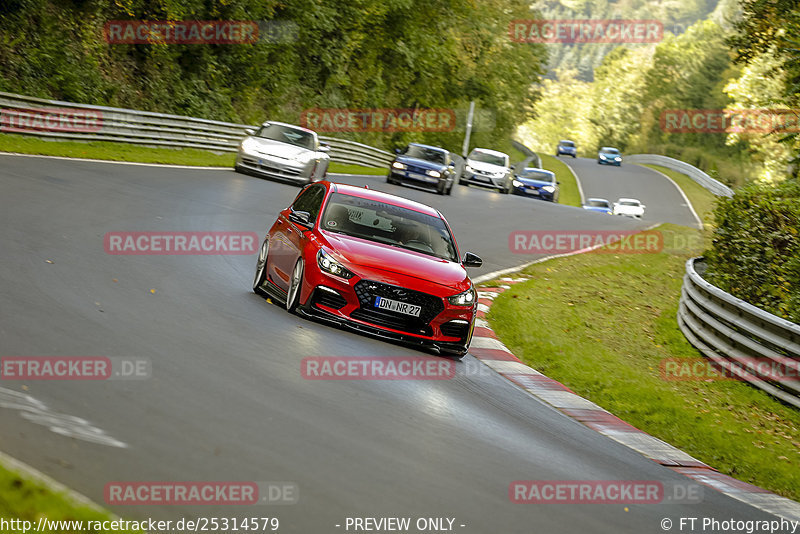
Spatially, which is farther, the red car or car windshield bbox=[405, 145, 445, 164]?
car windshield bbox=[405, 145, 445, 164]

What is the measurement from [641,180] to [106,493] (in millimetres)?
68710

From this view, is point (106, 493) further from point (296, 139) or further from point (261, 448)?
point (296, 139)

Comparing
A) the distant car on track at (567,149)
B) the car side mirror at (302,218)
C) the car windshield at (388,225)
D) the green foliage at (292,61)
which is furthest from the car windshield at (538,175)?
the distant car on track at (567,149)

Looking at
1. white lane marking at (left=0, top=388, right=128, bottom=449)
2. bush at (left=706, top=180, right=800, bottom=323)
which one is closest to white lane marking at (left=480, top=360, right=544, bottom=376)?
bush at (left=706, top=180, right=800, bottom=323)

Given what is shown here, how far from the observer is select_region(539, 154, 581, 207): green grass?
60.8m

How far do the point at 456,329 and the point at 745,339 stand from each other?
3.93 meters

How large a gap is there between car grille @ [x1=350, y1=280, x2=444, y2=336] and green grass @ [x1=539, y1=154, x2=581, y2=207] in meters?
46.8

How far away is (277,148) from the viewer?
27.7m

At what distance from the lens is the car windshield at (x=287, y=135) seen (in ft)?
92.8

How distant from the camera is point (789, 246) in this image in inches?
523

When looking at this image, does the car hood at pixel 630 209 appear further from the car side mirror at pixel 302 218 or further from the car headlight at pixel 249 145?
the car side mirror at pixel 302 218

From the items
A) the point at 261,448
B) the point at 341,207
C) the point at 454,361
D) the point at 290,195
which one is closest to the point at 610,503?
the point at 261,448

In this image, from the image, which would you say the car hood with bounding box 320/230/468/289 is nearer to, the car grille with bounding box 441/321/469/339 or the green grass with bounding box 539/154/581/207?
the car grille with bounding box 441/321/469/339

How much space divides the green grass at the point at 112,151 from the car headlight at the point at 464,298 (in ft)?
46.5
